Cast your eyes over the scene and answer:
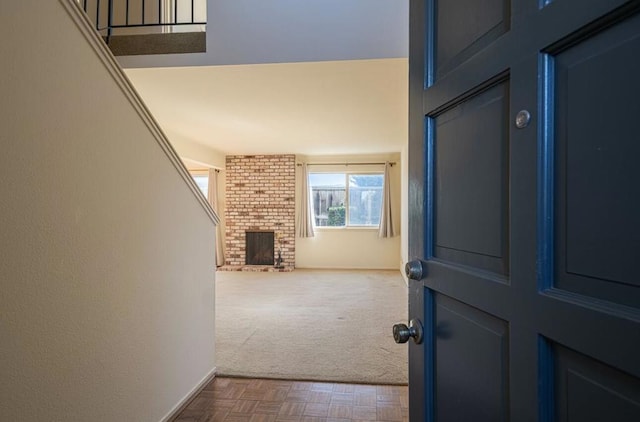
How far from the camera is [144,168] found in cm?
166

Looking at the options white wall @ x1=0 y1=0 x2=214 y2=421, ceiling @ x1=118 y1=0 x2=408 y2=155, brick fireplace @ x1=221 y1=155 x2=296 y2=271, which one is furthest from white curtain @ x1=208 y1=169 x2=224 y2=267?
white wall @ x1=0 y1=0 x2=214 y2=421

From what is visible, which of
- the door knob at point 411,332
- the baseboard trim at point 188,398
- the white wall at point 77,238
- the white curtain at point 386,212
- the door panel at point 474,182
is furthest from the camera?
the white curtain at point 386,212

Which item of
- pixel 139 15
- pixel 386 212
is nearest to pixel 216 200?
pixel 386 212

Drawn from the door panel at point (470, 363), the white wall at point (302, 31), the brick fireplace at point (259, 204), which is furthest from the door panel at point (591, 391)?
the brick fireplace at point (259, 204)

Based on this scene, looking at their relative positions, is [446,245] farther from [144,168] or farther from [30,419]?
[144,168]

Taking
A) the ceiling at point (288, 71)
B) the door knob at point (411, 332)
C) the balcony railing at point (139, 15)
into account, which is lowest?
the door knob at point (411, 332)

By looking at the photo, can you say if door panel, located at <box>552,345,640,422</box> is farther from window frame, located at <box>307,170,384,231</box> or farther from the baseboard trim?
window frame, located at <box>307,170,384,231</box>

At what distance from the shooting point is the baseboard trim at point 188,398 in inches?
74.5

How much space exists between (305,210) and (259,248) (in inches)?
45.3

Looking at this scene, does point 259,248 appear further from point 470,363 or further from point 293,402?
point 470,363

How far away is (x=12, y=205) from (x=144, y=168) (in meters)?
0.66

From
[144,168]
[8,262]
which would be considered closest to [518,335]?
[8,262]

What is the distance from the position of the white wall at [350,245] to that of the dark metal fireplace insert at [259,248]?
0.54 metres

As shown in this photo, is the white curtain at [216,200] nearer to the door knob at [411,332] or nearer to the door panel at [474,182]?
the door knob at [411,332]
